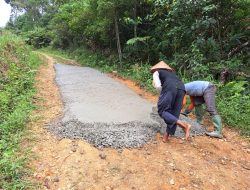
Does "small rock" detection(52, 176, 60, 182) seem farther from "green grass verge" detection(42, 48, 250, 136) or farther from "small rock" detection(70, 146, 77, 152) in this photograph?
"green grass verge" detection(42, 48, 250, 136)

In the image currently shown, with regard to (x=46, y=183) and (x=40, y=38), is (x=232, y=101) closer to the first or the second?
(x=46, y=183)

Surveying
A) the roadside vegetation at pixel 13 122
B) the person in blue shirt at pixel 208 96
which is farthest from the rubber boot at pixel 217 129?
the roadside vegetation at pixel 13 122

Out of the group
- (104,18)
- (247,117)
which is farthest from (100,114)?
(104,18)

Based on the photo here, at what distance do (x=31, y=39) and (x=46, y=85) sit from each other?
74.5 ft

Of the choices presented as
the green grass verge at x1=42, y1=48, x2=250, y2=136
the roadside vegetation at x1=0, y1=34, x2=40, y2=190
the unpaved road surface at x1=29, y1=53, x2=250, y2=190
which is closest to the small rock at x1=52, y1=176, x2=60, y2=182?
the unpaved road surface at x1=29, y1=53, x2=250, y2=190

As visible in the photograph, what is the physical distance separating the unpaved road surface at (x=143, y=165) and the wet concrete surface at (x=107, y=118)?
19 centimetres

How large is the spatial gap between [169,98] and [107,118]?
161 centimetres

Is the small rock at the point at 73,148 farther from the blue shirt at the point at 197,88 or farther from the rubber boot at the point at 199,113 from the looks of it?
the rubber boot at the point at 199,113

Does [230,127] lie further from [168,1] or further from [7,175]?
[168,1]

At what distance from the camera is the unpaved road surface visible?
3.84 meters

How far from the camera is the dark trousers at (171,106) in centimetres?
475

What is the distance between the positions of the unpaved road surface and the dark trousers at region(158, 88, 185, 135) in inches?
17.4

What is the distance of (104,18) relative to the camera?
13.5 metres

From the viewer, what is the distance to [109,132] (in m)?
5.02
